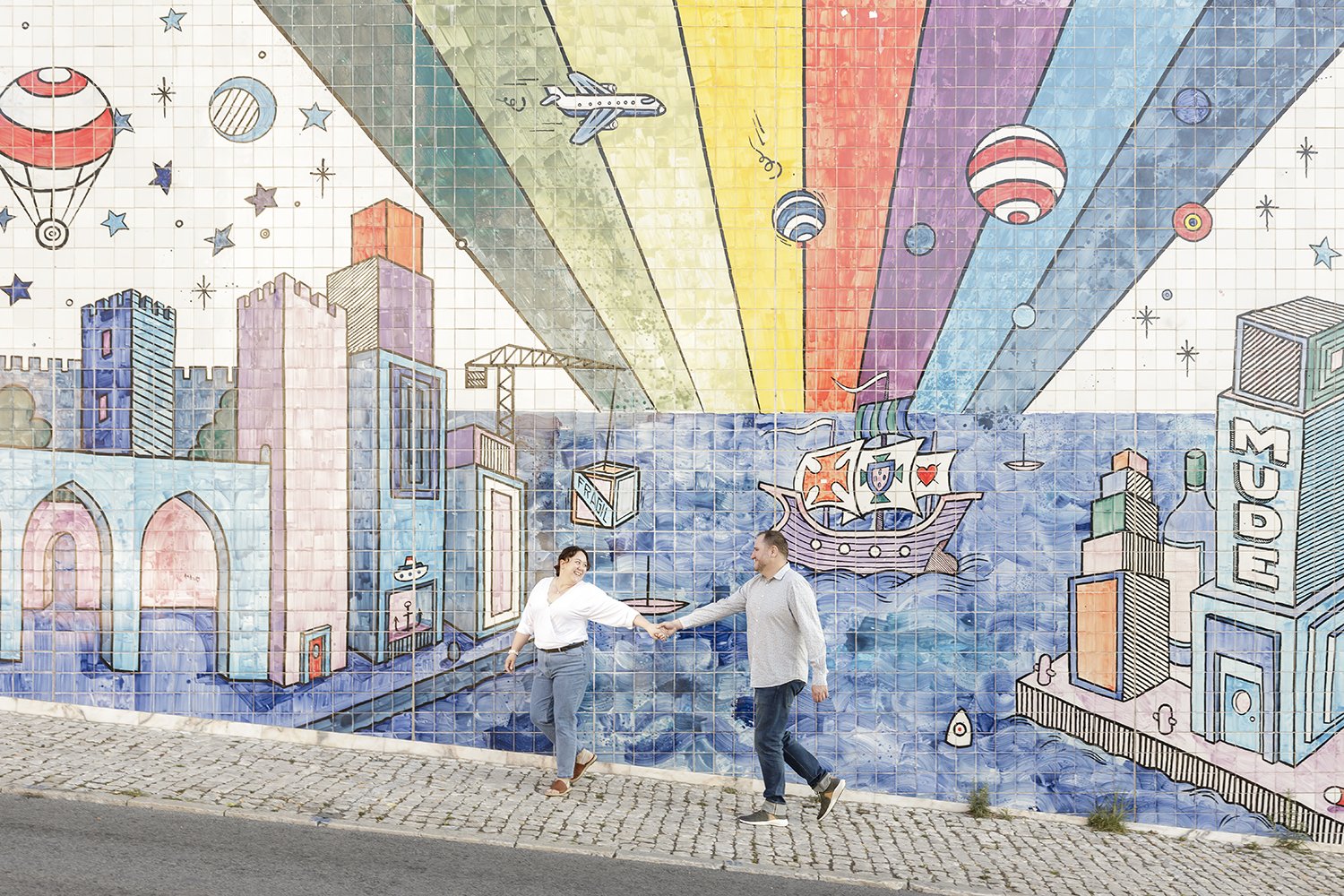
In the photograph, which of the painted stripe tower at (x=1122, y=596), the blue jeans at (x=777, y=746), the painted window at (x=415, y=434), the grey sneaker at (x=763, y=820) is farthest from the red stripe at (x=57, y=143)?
the painted stripe tower at (x=1122, y=596)

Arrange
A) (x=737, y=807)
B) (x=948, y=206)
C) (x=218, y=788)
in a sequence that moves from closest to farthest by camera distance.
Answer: (x=218, y=788), (x=737, y=807), (x=948, y=206)

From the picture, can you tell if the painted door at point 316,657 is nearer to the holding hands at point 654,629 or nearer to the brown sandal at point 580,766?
the brown sandal at point 580,766

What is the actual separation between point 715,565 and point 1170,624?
120 inches

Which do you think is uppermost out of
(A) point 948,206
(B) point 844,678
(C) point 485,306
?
(A) point 948,206

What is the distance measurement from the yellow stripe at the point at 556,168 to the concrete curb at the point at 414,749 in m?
2.52

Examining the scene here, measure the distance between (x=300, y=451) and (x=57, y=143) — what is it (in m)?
2.70

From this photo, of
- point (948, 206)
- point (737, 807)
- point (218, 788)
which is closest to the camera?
point (218, 788)

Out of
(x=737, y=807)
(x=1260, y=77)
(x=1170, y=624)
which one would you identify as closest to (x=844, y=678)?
(x=737, y=807)

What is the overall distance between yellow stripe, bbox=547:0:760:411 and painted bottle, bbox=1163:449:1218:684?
295cm

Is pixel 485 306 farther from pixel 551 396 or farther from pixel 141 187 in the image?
pixel 141 187

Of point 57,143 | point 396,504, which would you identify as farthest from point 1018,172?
point 57,143

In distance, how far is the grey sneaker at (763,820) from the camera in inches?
259

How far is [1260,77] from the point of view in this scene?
7355 millimetres

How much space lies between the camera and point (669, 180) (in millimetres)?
7488
